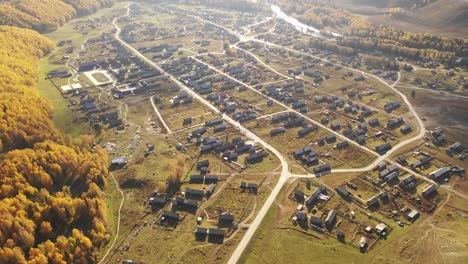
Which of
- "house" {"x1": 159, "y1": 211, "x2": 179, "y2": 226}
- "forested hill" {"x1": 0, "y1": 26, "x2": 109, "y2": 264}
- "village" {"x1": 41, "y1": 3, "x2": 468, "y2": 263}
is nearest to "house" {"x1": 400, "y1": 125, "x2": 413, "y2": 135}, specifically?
"village" {"x1": 41, "y1": 3, "x2": 468, "y2": 263}

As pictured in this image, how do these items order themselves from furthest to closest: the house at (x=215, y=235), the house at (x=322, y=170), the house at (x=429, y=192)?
the house at (x=322, y=170), the house at (x=429, y=192), the house at (x=215, y=235)

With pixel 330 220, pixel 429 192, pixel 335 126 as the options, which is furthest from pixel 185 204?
pixel 429 192

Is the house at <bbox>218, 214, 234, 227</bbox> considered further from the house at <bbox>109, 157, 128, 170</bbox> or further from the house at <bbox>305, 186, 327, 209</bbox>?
the house at <bbox>109, 157, 128, 170</bbox>

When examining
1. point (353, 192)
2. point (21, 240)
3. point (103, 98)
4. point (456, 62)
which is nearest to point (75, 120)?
point (103, 98)

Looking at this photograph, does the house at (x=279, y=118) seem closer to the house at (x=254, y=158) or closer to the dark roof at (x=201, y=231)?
the house at (x=254, y=158)

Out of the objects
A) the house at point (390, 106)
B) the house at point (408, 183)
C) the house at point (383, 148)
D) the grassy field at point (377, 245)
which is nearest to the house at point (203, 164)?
the grassy field at point (377, 245)
